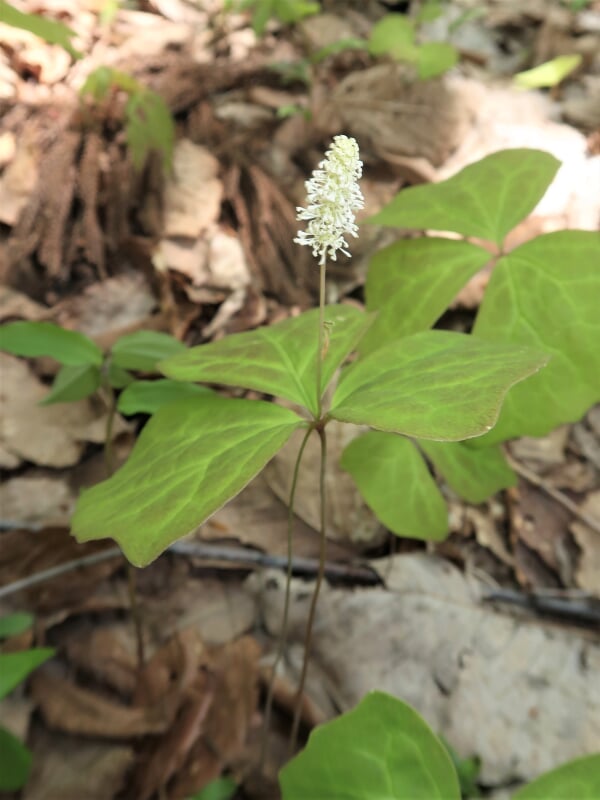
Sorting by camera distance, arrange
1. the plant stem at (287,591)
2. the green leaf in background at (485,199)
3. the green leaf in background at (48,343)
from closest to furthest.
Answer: the plant stem at (287,591), the green leaf in background at (48,343), the green leaf in background at (485,199)

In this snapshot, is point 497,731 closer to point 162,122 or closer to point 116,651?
point 116,651

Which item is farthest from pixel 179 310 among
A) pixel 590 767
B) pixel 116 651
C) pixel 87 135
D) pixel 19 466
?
pixel 590 767

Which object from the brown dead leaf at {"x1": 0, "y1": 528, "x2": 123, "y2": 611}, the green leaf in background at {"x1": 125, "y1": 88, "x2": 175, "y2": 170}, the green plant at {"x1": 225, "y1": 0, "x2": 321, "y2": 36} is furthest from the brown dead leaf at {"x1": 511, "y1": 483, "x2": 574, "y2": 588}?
the green plant at {"x1": 225, "y1": 0, "x2": 321, "y2": 36}

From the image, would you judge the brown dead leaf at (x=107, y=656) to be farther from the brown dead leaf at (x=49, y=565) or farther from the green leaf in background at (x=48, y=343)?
the green leaf in background at (x=48, y=343)

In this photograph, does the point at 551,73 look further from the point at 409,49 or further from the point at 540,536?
the point at 540,536

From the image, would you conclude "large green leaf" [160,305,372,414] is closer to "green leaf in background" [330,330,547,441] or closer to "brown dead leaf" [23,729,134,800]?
"green leaf in background" [330,330,547,441]

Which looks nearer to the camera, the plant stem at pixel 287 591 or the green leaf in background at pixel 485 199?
the plant stem at pixel 287 591

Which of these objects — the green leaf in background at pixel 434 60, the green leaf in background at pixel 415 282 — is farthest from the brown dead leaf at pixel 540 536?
the green leaf in background at pixel 434 60
